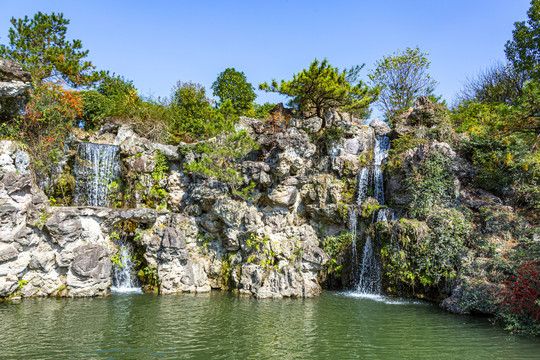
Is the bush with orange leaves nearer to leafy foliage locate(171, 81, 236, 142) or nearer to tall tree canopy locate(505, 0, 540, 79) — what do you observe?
leafy foliage locate(171, 81, 236, 142)

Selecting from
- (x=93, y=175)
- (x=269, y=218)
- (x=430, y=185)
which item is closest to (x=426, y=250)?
(x=430, y=185)

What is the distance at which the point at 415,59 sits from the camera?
3014 cm

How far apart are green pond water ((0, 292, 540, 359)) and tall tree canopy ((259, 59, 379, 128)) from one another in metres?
12.8

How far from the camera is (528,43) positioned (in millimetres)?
19656

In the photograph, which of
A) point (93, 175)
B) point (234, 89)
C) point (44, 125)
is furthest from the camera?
point (234, 89)

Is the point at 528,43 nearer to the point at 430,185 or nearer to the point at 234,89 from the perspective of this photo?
the point at 430,185

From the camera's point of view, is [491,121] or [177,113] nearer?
[491,121]

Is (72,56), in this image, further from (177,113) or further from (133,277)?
(133,277)

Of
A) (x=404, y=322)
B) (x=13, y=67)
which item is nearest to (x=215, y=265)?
(x=404, y=322)

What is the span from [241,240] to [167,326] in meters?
6.37

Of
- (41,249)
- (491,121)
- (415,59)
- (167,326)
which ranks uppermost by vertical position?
(415,59)

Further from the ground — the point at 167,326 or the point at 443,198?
the point at 443,198

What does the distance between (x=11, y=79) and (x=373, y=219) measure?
17.7 meters

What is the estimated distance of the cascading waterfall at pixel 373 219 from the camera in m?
15.7
